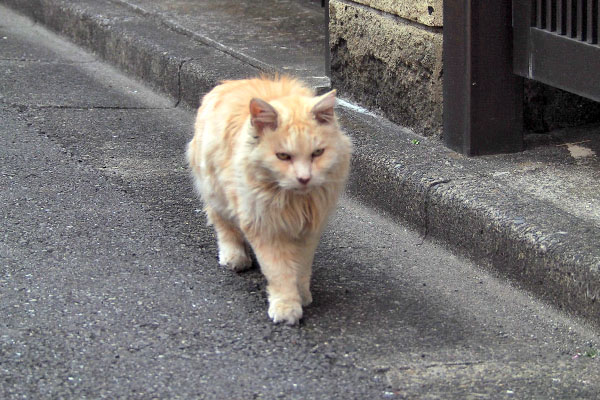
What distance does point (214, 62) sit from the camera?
605cm

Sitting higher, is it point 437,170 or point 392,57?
point 392,57

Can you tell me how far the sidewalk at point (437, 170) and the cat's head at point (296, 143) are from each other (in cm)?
86

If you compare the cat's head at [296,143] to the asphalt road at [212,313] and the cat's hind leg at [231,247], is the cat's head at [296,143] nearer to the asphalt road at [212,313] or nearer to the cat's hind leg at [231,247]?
the asphalt road at [212,313]

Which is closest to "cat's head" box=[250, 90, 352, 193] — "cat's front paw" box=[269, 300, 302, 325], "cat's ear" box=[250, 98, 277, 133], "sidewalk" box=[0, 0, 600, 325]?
"cat's ear" box=[250, 98, 277, 133]

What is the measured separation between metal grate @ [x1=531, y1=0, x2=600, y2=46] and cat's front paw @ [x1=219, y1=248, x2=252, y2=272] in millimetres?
1670

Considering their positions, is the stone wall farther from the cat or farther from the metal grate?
the cat

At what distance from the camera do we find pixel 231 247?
381 centimetres

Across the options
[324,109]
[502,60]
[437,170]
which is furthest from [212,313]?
[502,60]


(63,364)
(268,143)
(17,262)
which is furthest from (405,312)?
(17,262)

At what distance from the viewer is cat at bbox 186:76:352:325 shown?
10.3 feet

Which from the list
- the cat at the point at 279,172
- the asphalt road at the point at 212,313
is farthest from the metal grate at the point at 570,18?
the cat at the point at 279,172

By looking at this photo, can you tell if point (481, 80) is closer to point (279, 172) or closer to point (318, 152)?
point (318, 152)

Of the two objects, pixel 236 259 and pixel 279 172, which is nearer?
pixel 279 172

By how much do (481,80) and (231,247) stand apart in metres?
1.42
